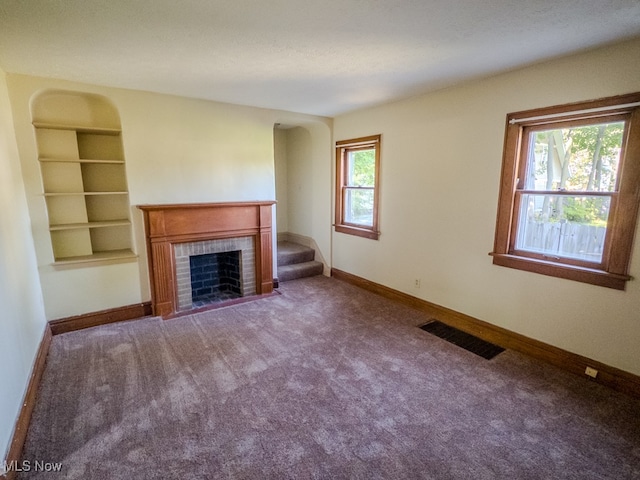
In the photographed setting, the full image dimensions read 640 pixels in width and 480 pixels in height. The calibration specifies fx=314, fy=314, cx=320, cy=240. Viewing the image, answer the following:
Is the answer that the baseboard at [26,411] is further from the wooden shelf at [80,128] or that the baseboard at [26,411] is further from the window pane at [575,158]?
the window pane at [575,158]

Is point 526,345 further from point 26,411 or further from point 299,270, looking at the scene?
point 26,411

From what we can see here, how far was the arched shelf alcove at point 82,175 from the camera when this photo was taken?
9.97ft

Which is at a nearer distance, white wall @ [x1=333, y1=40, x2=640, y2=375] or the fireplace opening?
white wall @ [x1=333, y1=40, x2=640, y2=375]

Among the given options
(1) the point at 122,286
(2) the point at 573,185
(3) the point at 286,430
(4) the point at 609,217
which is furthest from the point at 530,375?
(1) the point at 122,286

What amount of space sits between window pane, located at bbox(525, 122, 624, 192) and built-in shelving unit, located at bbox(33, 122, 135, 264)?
394cm

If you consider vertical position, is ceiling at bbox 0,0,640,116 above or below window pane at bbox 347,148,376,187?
above

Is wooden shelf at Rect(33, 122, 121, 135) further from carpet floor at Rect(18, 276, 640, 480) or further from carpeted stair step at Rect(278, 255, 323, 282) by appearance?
carpeted stair step at Rect(278, 255, 323, 282)

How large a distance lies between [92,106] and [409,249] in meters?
3.73

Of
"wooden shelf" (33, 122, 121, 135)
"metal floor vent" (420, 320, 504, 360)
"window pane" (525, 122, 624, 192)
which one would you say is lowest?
"metal floor vent" (420, 320, 504, 360)

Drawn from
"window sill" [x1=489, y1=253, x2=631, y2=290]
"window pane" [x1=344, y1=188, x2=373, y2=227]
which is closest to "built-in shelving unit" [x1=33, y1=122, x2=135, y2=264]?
"window pane" [x1=344, y1=188, x2=373, y2=227]

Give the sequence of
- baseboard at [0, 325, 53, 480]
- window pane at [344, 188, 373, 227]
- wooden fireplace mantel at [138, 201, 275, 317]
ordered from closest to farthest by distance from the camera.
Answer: baseboard at [0, 325, 53, 480]
wooden fireplace mantel at [138, 201, 275, 317]
window pane at [344, 188, 373, 227]

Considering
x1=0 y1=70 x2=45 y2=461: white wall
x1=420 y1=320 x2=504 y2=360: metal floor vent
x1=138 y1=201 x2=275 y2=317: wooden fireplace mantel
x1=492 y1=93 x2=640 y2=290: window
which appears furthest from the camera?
x1=138 y1=201 x2=275 y2=317: wooden fireplace mantel

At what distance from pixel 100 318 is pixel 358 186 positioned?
3.45 meters

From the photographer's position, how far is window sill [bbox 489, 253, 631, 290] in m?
2.24
